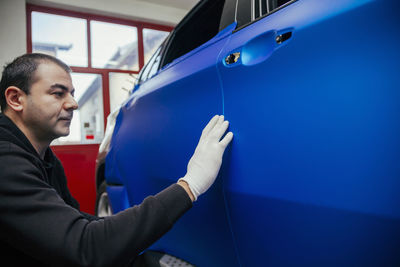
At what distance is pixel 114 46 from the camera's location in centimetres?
564

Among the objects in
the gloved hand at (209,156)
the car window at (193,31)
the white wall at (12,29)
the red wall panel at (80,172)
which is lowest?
the red wall panel at (80,172)

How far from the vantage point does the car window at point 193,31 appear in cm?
151

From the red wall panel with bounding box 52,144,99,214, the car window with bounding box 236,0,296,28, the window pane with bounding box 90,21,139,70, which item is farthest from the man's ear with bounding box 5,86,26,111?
the window pane with bounding box 90,21,139,70

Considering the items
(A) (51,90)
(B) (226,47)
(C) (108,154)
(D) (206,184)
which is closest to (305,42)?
(B) (226,47)

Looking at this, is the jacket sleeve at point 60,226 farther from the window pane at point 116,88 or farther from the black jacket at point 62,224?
the window pane at point 116,88

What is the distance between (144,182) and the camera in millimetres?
1261

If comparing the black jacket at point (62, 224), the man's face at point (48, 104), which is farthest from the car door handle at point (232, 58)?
the man's face at point (48, 104)

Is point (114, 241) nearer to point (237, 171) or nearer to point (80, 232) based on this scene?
point (80, 232)

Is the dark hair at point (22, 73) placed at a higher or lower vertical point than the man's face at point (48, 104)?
higher

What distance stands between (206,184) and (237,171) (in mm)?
111

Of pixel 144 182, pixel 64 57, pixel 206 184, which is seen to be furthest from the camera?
pixel 64 57

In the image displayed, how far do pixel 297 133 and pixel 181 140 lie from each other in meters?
0.46

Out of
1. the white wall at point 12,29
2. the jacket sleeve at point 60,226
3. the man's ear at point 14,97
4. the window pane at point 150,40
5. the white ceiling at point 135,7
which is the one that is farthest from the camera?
the window pane at point 150,40

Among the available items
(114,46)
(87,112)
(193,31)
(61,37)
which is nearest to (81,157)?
(87,112)
